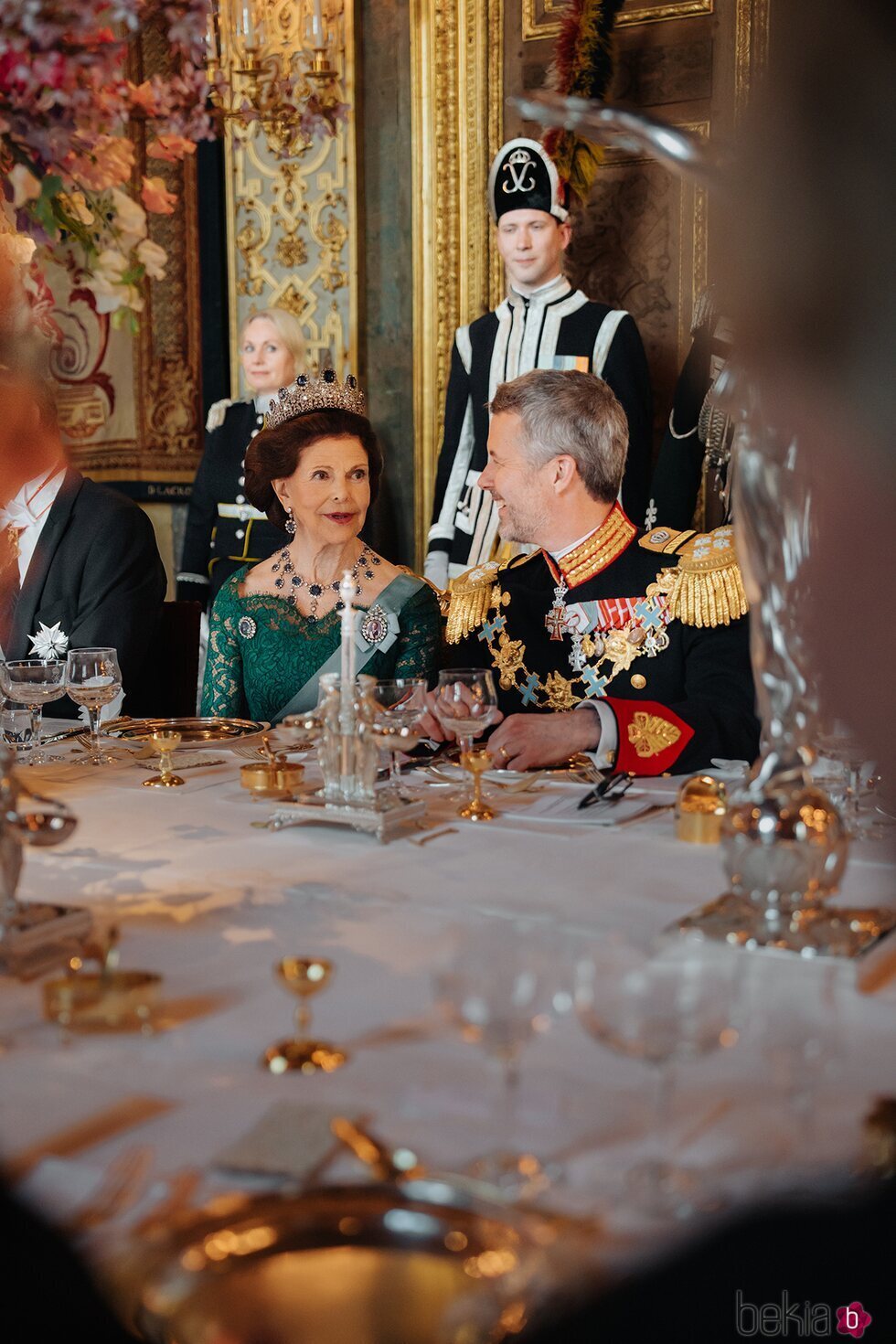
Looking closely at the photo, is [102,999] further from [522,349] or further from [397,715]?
[522,349]

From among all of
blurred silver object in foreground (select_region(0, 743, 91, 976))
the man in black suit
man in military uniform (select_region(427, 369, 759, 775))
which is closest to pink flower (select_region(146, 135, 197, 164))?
blurred silver object in foreground (select_region(0, 743, 91, 976))

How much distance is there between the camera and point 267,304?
5.36 meters

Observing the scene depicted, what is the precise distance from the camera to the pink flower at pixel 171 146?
1383 millimetres

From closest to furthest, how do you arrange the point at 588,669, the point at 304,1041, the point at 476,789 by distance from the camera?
the point at 304,1041, the point at 476,789, the point at 588,669

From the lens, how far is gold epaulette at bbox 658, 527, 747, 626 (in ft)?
8.21

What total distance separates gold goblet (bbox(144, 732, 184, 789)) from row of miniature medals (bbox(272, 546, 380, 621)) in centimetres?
73

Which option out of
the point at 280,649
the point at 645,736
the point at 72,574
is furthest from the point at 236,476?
the point at 645,736

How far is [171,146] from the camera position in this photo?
141 centimetres

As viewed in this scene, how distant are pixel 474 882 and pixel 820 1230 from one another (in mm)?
704

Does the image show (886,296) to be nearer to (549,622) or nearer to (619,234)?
(549,622)

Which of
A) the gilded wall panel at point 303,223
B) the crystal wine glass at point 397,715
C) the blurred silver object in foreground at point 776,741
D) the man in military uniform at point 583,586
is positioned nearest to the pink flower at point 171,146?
the blurred silver object in foreground at point 776,741

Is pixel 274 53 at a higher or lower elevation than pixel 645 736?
higher

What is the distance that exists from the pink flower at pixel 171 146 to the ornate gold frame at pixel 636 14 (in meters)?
3.55

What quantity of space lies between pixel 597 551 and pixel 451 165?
2759mm
